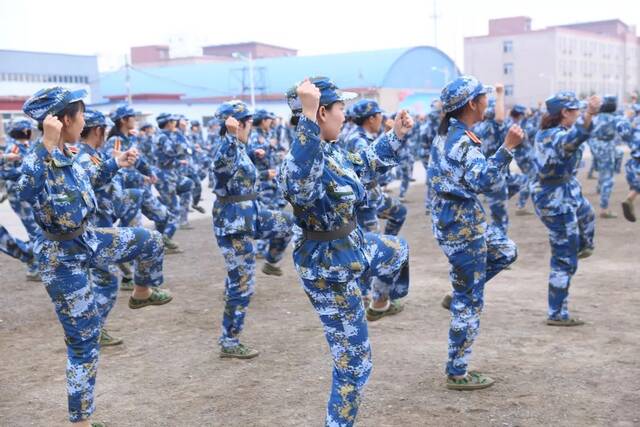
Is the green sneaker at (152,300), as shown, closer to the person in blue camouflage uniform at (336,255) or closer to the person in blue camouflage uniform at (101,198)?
the person in blue camouflage uniform at (101,198)

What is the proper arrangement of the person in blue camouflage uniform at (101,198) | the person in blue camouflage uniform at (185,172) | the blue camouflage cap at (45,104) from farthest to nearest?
the person in blue camouflage uniform at (185,172) → the person in blue camouflage uniform at (101,198) → the blue camouflage cap at (45,104)

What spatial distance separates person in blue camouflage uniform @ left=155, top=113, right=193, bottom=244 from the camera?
13.0m

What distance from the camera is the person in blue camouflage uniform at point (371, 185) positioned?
23.6 ft

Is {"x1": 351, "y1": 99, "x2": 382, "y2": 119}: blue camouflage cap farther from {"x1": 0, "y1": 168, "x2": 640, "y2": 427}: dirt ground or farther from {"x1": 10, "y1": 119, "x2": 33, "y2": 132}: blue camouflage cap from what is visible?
{"x1": 10, "y1": 119, "x2": 33, "y2": 132}: blue camouflage cap

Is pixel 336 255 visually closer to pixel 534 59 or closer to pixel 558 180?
pixel 558 180

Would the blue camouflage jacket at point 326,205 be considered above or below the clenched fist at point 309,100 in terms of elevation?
below

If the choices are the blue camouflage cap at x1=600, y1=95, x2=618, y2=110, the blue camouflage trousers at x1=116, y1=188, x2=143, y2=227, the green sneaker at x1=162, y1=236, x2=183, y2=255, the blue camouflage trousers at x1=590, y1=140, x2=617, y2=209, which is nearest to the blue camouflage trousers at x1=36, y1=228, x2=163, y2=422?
the blue camouflage trousers at x1=116, y1=188, x2=143, y2=227

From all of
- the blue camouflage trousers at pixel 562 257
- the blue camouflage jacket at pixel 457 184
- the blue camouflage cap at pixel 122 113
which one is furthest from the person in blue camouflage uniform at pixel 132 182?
the blue camouflage trousers at pixel 562 257

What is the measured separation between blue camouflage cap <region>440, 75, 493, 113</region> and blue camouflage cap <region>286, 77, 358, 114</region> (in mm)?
1439

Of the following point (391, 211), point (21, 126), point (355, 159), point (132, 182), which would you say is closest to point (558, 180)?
point (391, 211)

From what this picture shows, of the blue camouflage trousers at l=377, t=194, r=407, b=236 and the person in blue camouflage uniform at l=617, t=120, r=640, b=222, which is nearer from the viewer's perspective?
the blue camouflage trousers at l=377, t=194, r=407, b=236

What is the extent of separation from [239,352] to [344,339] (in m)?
2.53

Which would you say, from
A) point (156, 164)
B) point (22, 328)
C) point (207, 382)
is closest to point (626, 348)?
point (207, 382)

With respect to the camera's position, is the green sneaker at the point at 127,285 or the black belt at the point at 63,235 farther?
the green sneaker at the point at 127,285
